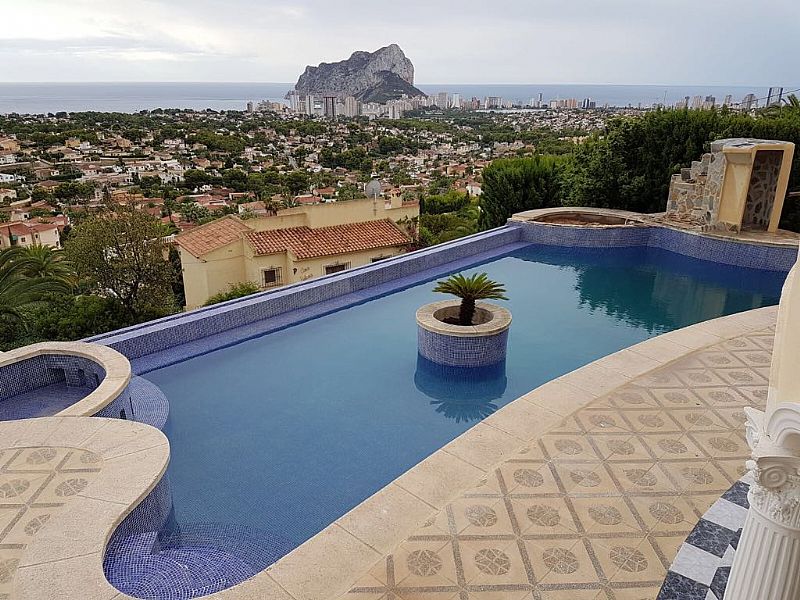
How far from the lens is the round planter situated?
285 inches

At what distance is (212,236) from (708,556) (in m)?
14.0

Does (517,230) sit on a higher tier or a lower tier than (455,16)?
lower

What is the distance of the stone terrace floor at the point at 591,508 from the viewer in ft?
11.5

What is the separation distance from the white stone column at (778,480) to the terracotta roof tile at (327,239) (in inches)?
512

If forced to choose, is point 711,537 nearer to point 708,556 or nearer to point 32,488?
point 708,556

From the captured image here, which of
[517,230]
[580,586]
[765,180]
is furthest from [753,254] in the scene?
[580,586]

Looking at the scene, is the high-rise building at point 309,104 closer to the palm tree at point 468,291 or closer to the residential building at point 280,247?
the residential building at point 280,247

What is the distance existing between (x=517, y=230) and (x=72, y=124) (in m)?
72.3

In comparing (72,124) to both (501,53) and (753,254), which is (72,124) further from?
(753,254)

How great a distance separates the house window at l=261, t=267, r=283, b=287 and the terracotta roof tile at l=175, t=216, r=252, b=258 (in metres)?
1.19

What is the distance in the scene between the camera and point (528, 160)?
1677 centimetres

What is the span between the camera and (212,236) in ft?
50.1

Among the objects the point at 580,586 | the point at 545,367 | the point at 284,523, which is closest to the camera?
the point at 580,586

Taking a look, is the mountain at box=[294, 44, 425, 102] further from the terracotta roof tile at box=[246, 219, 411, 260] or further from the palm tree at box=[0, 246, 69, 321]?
the palm tree at box=[0, 246, 69, 321]
